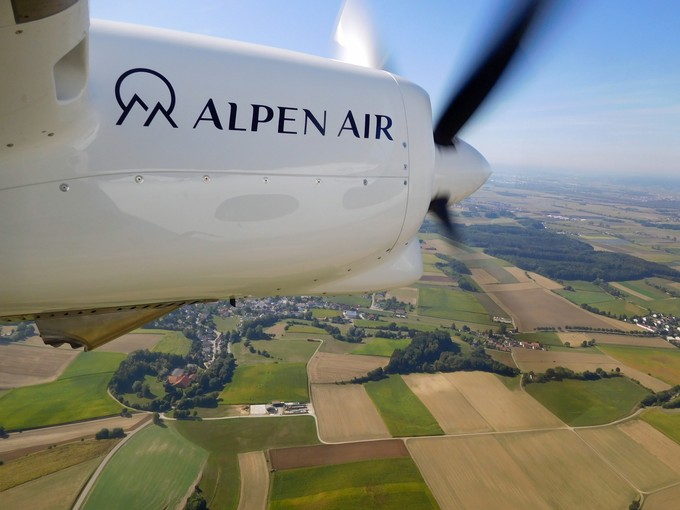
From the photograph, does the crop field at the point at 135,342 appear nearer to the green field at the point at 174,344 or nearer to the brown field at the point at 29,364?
the green field at the point at 174,344

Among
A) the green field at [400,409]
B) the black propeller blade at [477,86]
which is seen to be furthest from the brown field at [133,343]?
the black propeller blade at [477,86]

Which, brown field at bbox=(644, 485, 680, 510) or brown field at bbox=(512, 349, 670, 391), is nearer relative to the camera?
brown field at bbox=(644, 485, 680, 510)

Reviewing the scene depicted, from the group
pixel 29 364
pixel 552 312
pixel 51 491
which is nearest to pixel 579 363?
pixel 552 312

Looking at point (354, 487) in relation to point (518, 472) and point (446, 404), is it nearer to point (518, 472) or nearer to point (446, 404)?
point (518, 472)

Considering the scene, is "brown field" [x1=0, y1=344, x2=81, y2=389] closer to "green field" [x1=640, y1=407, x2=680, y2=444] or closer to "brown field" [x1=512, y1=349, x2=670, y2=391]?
"brown field" [x1=512, y1=349, x2=670, y2=391]

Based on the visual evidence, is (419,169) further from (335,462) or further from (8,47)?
(335,462)

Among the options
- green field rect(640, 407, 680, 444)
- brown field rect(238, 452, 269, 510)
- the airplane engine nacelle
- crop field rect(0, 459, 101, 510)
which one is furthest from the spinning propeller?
green field rect(640, 407, 680, 444)

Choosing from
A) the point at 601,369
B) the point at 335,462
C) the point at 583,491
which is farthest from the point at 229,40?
the point at 601,369
